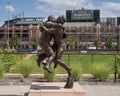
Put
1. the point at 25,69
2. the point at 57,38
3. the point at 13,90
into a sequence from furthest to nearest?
the point at 25,69 < the point at 13,90 < the point at 57,38

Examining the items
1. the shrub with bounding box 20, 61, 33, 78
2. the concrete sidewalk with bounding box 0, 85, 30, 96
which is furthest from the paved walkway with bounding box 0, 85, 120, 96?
the shrub with bounding box 20, 61, 33, 78

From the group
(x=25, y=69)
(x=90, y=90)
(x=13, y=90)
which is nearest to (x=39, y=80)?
(x=25, y=69)

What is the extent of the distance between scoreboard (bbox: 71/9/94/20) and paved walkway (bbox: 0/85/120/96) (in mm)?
144757

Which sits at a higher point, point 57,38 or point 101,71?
point 57,38

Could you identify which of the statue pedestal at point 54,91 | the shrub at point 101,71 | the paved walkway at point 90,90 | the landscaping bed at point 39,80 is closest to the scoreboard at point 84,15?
the landscaping bed at point 39,80

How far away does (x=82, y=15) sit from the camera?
522 feet

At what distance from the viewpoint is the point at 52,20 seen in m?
11.0

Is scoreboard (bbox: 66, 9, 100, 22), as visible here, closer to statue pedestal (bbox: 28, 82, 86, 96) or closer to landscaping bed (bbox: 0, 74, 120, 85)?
landscaping bed (bbox: 0, 74, 120, 85)

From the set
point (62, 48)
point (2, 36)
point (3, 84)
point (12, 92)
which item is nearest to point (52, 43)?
point (62, 48)

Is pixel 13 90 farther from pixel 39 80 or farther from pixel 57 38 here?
pixel 57 38

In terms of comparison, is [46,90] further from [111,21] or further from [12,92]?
[111,21]

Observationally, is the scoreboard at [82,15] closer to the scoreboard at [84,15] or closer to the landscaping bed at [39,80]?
the scoreboard at [84,15]

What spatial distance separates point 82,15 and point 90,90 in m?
146

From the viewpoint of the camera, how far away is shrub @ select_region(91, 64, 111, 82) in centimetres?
1688
